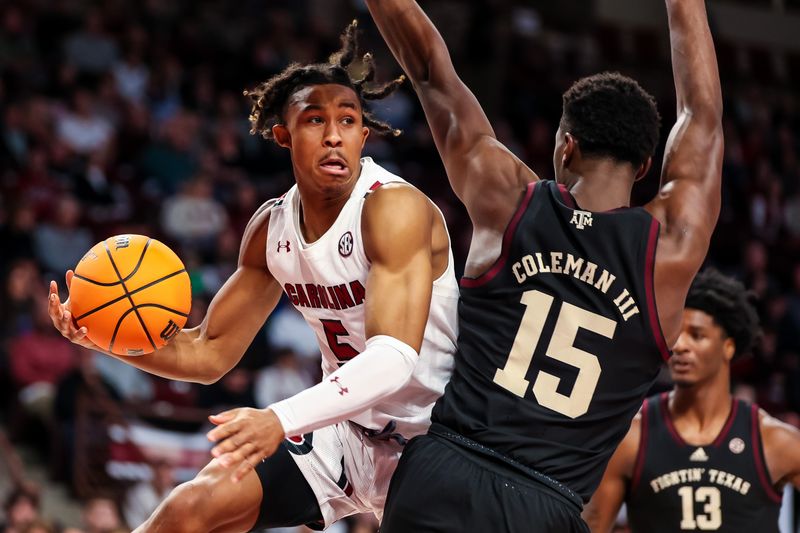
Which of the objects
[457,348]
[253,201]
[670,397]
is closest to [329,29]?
[253,201]

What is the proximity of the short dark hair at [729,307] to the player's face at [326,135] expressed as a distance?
2044 mm

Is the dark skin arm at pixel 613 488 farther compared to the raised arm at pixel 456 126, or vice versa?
the dark skin arm at pixel 613 488

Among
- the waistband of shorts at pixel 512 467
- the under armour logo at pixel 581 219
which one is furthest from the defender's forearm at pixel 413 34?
the waistband of shorts at pixel 512 467

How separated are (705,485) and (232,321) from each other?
2.11m

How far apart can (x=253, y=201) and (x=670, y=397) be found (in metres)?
6.92

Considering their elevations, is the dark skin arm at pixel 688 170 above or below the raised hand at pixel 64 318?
above

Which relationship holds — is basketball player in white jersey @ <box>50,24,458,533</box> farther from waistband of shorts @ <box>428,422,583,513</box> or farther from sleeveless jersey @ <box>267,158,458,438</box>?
waistband of shorts @ <box>428,422,583,513</box>

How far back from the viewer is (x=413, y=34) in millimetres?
3963

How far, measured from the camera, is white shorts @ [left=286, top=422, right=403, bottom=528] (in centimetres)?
421

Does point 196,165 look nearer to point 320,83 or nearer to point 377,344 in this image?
point 320,83

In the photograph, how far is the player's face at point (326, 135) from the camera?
12.7 ft

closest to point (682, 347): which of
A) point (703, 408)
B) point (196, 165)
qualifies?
point (703, 408)

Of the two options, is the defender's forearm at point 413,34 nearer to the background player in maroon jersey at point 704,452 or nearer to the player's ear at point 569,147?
the player's ear at point 569,147

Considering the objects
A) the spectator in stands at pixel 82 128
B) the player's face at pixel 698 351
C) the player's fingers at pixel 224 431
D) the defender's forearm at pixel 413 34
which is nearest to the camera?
the player's fingers at pixel 224 431
